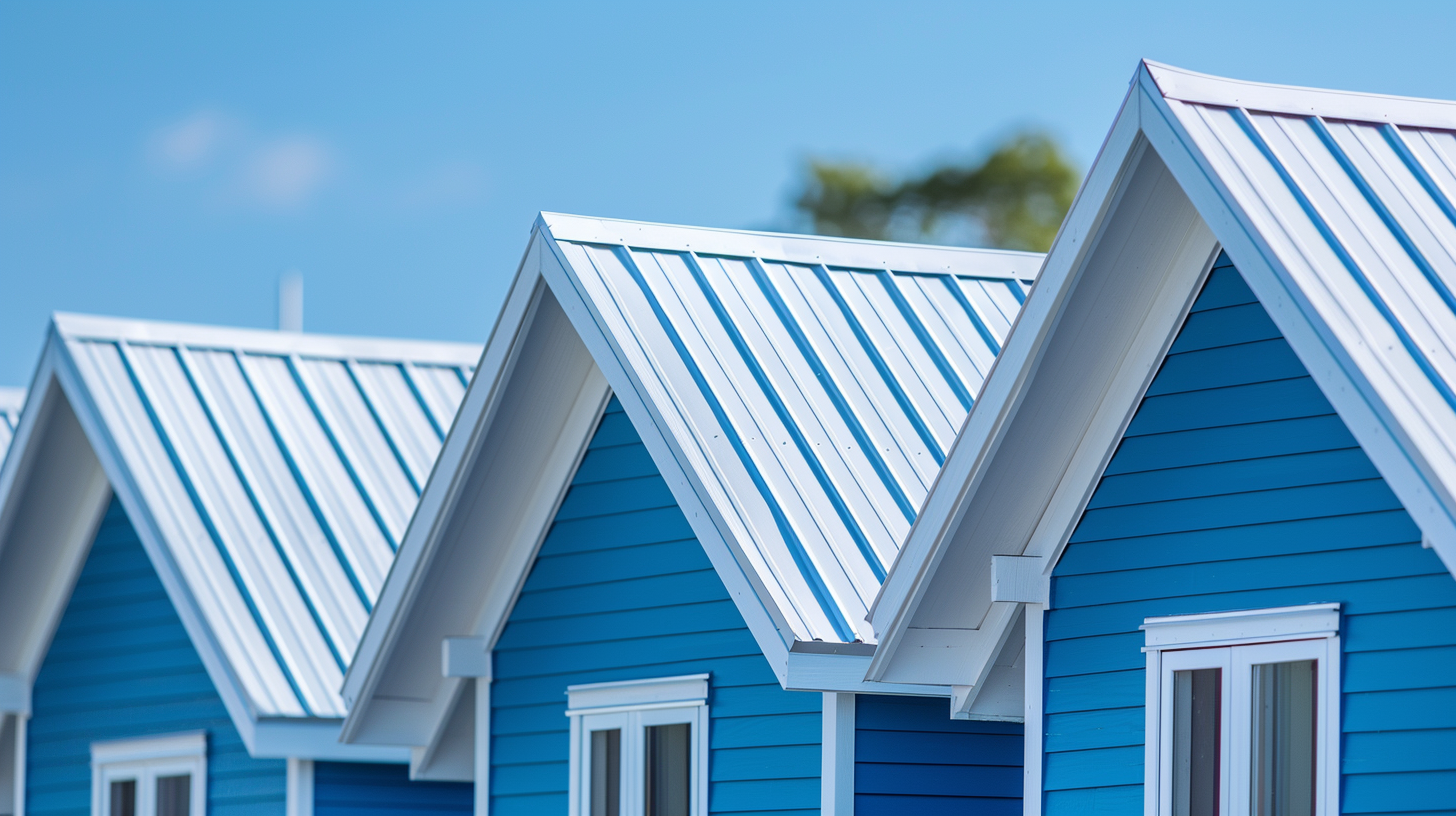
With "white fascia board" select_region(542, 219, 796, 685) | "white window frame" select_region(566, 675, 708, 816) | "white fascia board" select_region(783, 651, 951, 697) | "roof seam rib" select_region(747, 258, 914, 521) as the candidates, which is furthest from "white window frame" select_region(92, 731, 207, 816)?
"white fascia board" select_region(783, 651, 951, 697)

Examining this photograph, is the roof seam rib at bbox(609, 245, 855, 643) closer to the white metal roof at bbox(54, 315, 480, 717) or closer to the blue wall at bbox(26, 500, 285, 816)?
the white metal roof at bbox(54, 315, 480, 717)

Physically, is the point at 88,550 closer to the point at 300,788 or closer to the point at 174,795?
the point at 174,795

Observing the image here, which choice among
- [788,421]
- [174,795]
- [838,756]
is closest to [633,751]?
[838,756]

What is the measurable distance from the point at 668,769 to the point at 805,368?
2.36 m

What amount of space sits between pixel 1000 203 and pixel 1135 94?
4774 cm

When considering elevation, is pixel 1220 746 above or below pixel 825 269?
below

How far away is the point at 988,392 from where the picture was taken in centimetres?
966

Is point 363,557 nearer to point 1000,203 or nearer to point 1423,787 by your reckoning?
point 1423,787

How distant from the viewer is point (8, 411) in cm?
2191

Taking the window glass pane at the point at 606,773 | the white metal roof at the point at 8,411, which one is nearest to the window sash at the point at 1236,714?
the window glass pane at the point at 606,773

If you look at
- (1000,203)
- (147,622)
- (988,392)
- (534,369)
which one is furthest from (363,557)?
(1000,203)

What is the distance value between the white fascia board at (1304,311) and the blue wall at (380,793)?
8109 mm

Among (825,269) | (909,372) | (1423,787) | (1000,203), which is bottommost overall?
(1423,787)

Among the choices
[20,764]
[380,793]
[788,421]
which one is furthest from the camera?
[20,764]
